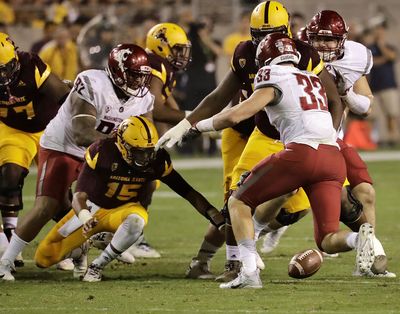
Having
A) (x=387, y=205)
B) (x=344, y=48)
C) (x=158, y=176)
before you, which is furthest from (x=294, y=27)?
(x=158, y=176)

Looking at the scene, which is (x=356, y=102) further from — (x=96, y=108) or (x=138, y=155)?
(x=96, y=108)

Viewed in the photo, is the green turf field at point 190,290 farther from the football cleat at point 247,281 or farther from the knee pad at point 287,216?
the knee pad at point 287,216

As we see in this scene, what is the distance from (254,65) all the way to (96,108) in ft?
3.64

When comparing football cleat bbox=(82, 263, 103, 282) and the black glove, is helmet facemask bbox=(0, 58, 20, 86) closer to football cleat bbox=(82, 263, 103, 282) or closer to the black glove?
football cleat bbox=(82, 263, 103, 282)

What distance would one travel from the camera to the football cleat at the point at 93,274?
6.91 meters

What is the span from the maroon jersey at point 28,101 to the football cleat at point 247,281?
2.24m

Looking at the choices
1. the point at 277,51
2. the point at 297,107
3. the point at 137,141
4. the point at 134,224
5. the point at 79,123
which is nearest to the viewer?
the point at 297,107

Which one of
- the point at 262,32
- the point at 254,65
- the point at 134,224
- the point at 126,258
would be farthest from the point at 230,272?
the point at 262,32

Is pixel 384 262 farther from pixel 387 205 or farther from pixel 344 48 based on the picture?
pixel 387 205

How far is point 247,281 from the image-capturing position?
20.7 ft

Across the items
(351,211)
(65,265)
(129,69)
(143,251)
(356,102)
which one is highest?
(129,69)

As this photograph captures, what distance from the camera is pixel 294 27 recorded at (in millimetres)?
11938

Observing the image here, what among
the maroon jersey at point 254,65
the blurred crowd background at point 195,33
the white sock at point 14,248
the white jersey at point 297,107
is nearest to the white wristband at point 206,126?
the white jersey at point 297,107

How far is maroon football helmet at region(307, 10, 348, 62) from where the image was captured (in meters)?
7.09
